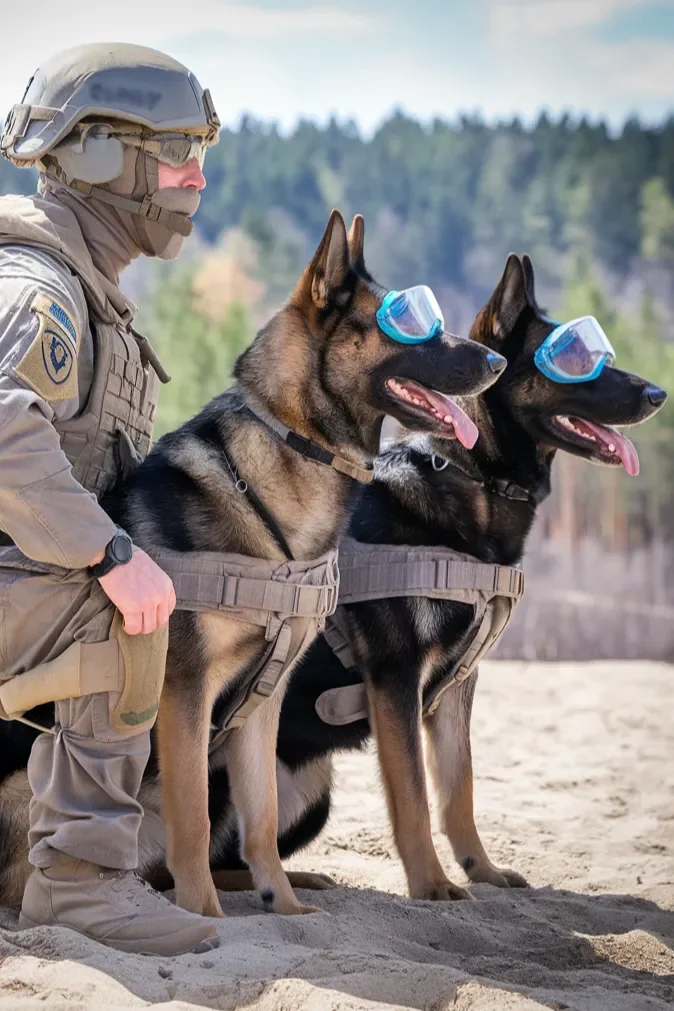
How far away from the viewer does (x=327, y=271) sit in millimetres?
3426

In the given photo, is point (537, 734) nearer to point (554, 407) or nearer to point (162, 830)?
point (554, 407)

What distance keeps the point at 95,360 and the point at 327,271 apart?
0.82 meters

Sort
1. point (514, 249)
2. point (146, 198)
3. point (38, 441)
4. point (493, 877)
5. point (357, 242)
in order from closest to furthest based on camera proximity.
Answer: point (38, 441) < point (146, 198) < point (357, 242) < point (493, 877) < point (514, 249)

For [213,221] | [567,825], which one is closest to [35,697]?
[567,825]

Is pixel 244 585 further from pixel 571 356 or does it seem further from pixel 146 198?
pixel 571 356

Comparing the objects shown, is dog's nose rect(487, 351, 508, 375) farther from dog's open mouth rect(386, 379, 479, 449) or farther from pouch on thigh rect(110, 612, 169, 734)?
pouch on thigh rect(110, 612, 169, 734)

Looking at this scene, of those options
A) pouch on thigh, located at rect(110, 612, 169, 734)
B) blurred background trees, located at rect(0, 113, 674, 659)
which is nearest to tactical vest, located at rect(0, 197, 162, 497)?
pouch on thigh, located at rect(110, 612, 169, 734)

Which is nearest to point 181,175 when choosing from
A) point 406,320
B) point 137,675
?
point 406,320

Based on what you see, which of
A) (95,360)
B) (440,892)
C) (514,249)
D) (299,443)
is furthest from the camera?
(514,249)

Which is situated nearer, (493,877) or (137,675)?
(137,675)

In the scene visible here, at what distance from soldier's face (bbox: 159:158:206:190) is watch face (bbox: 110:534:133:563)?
117 centimetres

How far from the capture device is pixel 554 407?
13.9 feet

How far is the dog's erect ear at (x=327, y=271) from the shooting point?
340cm

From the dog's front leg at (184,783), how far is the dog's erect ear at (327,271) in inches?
49.2
